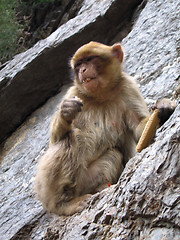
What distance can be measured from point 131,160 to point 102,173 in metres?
0.90

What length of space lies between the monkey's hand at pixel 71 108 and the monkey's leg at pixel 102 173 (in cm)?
63

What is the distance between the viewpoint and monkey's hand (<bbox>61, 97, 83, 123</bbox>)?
3.47m

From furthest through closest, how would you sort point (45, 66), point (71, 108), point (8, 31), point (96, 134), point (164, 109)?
point (8, 31) < point (45, 66) < point (96, 134) < point (71, 108) < point (164, 109)

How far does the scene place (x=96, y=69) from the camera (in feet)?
13.1

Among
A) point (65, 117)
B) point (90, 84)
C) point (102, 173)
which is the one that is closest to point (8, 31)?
point (90, 84)

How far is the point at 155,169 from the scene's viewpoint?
2424 mm

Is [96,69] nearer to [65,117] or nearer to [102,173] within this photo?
[65,117]

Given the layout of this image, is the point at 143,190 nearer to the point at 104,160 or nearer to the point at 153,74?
the point at 104,160

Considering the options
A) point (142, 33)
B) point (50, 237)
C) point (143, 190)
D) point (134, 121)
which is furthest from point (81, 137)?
point (142, 33)

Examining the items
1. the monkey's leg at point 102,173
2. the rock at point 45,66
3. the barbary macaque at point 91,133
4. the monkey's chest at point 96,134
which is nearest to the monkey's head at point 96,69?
the barbary macaque at point 91,133

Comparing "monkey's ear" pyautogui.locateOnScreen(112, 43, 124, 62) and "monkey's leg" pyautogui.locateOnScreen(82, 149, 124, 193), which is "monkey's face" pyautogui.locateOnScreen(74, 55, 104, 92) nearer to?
"monkey's ear" pyautogui.locateOnScreen(112, 43, 124, 62)

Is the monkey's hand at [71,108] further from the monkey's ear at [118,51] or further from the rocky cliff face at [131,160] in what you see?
the monkey's ear at [118,51]

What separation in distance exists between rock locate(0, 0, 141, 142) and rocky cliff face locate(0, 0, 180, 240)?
2 cm

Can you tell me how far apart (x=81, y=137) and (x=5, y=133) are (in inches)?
142
